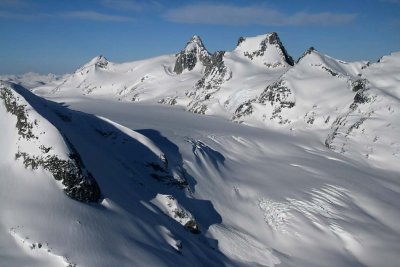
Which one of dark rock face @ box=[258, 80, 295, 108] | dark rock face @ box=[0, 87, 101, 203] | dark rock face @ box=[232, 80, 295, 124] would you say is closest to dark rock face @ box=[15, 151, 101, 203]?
dark rock face @ box=[0, 87, 101, 203]

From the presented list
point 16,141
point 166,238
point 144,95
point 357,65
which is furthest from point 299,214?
point 144,95

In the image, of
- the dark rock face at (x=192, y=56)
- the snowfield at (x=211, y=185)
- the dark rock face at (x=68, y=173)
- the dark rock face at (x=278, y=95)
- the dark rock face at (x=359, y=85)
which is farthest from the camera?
the dark rock face at (x=192, y=56)

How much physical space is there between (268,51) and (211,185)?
10335 centimetres

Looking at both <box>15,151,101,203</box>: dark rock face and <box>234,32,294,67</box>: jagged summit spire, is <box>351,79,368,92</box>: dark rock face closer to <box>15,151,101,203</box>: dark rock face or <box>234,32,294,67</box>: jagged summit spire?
<box>234,32,294,67</box>: jagged summit spire

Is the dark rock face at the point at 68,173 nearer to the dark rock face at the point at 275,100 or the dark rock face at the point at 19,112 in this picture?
the dark rock face at the point at 19,112

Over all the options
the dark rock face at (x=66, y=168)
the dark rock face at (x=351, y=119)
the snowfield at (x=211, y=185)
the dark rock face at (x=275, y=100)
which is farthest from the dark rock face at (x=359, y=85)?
the dark rock face at (x=66, y=168)

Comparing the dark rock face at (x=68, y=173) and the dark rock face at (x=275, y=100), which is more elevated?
the dark rock face at (x=275, y=100)

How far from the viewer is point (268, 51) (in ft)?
474

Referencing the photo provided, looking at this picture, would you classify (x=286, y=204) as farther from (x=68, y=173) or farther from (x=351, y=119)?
(x=351, y=119)

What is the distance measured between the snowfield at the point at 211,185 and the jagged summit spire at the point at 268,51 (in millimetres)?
42758

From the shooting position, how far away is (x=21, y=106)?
32.3m

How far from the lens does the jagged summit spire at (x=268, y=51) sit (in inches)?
5605

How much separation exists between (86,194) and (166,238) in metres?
7.04

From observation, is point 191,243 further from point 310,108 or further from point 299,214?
point 310,108
